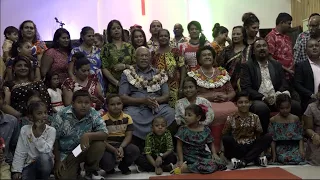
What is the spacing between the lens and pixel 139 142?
395cm

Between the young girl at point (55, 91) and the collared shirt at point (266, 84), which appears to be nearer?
the young girl at point (55, 91)

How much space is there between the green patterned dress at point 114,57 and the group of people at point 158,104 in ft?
0.04

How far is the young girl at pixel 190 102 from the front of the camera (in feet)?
13.0

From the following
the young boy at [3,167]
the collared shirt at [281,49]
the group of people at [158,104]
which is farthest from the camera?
the collared shirt at [281,49]

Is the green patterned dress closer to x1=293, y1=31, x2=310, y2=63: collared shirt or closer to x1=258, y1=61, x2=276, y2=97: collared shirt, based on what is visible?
x1=258, y1=61, x2=276, y2=97: collared shirt

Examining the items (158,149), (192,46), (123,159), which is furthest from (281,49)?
(123,159)

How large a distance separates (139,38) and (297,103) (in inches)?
77.4

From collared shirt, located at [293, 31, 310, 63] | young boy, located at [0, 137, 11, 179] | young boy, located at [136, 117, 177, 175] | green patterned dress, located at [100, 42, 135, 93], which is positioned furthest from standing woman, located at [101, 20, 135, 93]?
collared shirt, located at [293, 31, 310, 63]

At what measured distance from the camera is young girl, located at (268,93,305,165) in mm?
3904

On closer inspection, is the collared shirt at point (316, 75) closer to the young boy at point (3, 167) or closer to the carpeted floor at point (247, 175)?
the carpeted floor at point (247, 175)

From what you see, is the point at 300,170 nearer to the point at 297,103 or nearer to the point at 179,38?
the point at 297,103

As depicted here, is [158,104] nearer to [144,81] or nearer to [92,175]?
[144,81]

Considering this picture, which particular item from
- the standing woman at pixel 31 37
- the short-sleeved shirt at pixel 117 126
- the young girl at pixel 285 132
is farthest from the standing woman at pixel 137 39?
the young girl at pixel 285 132

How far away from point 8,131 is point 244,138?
86.2 inches
